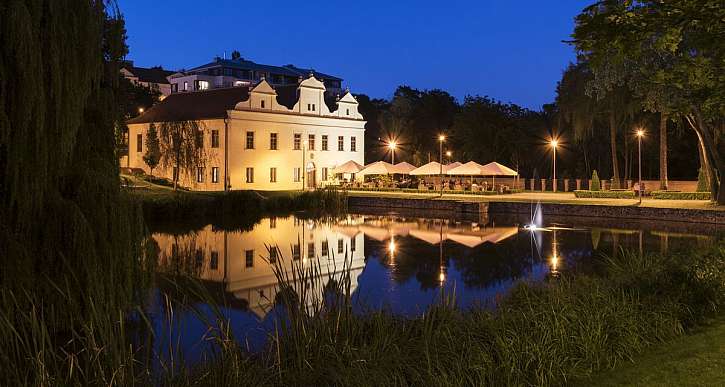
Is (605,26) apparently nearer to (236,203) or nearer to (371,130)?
(236,203)

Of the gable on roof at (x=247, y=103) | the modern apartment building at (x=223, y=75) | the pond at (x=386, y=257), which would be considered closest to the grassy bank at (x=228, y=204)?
the pond at (x=386, y=257)

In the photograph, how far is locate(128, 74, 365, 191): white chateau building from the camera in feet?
112

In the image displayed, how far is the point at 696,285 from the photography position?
7.13 metres

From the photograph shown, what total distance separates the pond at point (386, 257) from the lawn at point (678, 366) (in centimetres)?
219

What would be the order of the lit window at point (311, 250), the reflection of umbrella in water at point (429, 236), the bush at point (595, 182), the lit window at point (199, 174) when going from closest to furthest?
the lit window at point (311, 250)
the reflection of umbrella in water at point (429, 236)
the bush at point (595, 182)
the lit window at point (199, 174)

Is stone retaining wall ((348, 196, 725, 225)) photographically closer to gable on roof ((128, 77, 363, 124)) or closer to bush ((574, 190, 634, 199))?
bush ((574, 190, 634, 199))

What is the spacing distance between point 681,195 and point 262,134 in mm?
20519

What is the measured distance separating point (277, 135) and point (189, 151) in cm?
481

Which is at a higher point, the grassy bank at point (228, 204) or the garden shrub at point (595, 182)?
the garden shrub at point (595, 182)

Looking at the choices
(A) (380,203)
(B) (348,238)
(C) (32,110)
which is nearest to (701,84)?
(C) (32,110)

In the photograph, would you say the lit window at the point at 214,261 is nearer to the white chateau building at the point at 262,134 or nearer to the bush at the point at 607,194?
the white chateau building at the point at 262,134

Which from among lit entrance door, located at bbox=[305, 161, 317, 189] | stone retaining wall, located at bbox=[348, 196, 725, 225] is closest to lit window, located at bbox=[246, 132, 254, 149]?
lit entrance door, located at bbox=[305, 161, 317, 189]

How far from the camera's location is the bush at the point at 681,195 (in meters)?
27.4

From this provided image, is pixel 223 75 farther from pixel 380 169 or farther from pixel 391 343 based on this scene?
pixel 391 343
